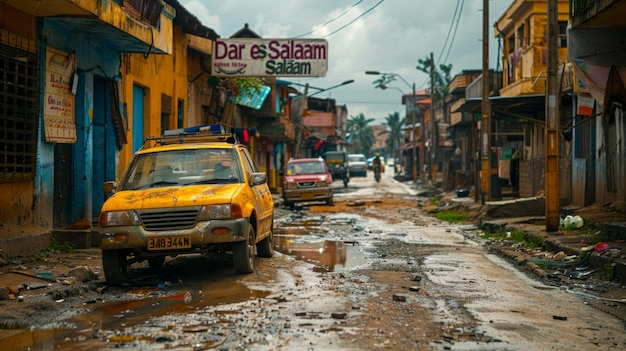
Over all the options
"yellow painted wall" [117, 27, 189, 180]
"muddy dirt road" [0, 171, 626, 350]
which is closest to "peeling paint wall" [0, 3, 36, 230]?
"muddy dirt road" [0, 171, 626, 350]

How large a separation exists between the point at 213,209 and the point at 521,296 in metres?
3.86

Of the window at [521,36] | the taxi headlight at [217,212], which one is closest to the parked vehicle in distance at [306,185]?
the window at [521,36]

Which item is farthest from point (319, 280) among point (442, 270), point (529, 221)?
point (529, 221)

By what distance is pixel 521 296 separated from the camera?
883 cm

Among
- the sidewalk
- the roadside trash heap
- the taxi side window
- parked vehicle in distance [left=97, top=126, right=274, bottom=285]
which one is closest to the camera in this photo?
parked vehicle in distance [left=97, top=126, right=274, bottom=285]

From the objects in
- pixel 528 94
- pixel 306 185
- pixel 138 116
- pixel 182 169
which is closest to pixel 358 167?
pixel 306 185

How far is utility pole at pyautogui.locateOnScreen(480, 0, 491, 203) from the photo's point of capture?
76.4ft

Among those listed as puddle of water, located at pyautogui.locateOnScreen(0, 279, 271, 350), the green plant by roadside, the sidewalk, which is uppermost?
the sidewalk

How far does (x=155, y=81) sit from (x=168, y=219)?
12210mm

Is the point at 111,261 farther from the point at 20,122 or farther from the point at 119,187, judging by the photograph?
the point at 20,122

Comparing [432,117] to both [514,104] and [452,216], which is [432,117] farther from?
[452,216]

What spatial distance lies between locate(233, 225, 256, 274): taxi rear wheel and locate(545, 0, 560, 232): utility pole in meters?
7.42

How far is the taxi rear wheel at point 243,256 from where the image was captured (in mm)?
9828

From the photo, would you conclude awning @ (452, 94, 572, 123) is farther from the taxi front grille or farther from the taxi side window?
the taxi front grille
